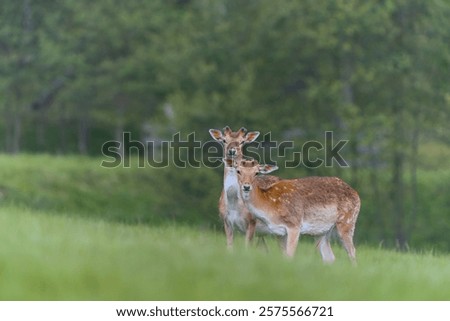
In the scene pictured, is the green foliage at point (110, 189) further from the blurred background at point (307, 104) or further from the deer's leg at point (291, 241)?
the deer's leg at point (291, 241)

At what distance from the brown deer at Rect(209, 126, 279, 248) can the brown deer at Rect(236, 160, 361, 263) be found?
231 millimetres

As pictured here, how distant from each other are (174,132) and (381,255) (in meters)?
15.8

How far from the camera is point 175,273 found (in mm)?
9602

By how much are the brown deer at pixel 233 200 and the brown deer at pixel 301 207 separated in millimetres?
231

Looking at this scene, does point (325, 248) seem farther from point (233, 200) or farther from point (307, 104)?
point (307, 104)

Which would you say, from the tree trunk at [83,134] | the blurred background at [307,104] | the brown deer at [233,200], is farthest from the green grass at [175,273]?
the tree trunk at [83,134]

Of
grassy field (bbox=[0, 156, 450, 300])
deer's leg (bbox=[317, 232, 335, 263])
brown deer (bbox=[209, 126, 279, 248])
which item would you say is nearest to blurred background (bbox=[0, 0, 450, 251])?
grassy field (bbox=[0, 156, 450, 300])

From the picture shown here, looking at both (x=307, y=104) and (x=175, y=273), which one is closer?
(x=175, y=273)

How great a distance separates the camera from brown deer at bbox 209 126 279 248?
11602mm

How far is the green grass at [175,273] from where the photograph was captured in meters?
9.56

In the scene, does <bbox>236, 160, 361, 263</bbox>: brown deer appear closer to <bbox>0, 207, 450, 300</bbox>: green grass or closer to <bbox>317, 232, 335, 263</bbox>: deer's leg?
<bbox>317, 232, 335, 263</bbox>: deer's leg

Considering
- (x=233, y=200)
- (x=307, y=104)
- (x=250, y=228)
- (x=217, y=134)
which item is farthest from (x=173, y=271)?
(x=307, y=104)

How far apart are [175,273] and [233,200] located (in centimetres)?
246
